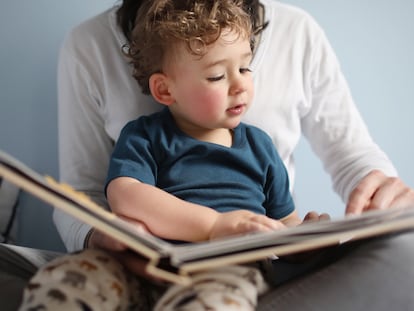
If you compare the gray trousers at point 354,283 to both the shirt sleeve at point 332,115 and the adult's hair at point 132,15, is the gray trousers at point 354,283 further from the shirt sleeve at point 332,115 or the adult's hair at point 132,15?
the adult's hair at point 132,15

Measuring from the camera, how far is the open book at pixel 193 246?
0.66 m

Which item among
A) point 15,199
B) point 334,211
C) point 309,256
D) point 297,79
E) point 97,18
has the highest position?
point 97,18

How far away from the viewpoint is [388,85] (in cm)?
154

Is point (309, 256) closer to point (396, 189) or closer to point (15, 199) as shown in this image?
point (396, 189)

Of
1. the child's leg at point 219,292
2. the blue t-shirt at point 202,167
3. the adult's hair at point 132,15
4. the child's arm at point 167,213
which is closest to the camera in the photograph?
the child's leg at point 219,292

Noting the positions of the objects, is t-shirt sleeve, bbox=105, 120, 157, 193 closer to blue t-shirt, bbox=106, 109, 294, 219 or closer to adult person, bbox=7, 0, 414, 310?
blue t-shirt, bbox=106, 109, 294, 219

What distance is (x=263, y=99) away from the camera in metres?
1.21

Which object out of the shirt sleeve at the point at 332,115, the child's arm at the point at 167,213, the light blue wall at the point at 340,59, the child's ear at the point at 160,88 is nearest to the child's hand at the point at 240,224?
the child's arm at the point at 167,213

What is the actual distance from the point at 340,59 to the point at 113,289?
2.98ft

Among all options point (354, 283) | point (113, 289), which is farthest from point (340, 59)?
point (113, 289)

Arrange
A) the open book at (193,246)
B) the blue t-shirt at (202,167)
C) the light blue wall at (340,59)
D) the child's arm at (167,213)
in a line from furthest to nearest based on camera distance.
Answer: the light blue wall at (340,59) → the blue t-shirt at (202,167) → the child's arm at (167,213) → the open book at (193,246)

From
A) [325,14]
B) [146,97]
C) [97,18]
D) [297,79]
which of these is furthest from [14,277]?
[325,14]

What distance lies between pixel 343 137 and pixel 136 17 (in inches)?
18.0

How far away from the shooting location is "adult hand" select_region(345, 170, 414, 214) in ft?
3.19
